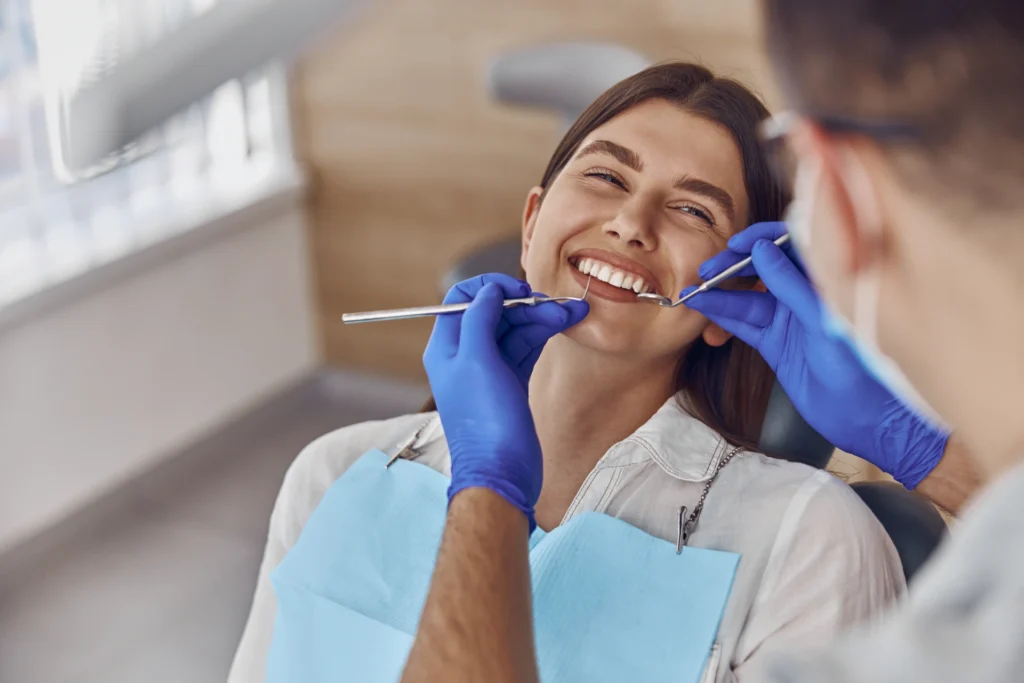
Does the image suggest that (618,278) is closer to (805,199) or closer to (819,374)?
(819,374)

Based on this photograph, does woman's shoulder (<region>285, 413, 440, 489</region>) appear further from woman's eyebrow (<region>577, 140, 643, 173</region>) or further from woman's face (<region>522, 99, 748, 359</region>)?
woman's eyebrow (<region>577, 140, 643, 173</region>)

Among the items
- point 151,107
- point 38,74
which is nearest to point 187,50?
point 151,107

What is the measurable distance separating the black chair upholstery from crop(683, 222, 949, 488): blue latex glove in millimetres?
27

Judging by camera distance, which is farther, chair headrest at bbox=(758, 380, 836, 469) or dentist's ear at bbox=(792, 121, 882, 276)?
chair headrest at bbox=(758, 380, 836, 469)

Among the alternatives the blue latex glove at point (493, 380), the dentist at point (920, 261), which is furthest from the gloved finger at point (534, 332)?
the dentist at point (920, 261)

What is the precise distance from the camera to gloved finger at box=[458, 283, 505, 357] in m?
1.08

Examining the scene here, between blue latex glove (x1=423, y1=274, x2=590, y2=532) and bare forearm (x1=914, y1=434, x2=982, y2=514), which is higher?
blue latex glove (x1=423, y1=274, x2=590, y2=532)

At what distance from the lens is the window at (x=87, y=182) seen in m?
2.31

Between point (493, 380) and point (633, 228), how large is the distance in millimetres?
262

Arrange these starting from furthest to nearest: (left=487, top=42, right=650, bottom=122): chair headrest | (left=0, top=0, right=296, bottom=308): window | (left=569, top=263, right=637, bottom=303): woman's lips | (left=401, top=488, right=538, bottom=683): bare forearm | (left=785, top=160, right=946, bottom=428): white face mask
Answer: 1. (left=0, top=0, right=296, bottom=308): window
2. (left=487, top=42, right=650, bottom=122): chair headrest
3. (left=569, top=263, right=637, bottom=303): woman's lips
4. (left=401, top=488, right=538, bottom=683): bare forearm
5. (left=785, top=160, right=946, bottom=428): white face mask

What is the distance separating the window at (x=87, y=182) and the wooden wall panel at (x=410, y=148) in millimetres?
182

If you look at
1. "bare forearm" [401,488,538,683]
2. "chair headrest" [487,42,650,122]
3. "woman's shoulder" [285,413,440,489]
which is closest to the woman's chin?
"woman's shoulder" [285,413,440,489]

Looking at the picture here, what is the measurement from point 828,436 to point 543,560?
0.32 meters

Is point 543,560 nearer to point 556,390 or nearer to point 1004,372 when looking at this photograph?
point 556,390
